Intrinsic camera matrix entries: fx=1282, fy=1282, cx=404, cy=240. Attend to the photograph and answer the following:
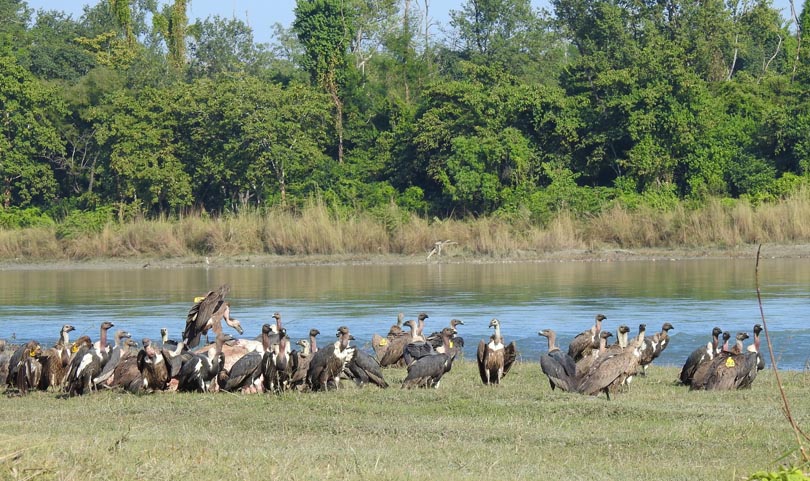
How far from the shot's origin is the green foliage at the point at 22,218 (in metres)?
50.1

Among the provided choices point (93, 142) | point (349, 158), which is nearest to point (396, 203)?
point (349, 158)

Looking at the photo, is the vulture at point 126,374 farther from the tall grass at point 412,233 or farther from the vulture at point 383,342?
the tall grass at point 412,233

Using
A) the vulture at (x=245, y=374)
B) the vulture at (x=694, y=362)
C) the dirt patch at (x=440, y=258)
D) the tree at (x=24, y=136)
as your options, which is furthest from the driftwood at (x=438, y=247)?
the vulture at (x=245, y=374)

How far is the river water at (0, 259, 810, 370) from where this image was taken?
878 inches

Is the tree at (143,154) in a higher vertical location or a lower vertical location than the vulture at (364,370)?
higher

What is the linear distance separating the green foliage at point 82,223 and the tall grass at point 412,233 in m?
0.30

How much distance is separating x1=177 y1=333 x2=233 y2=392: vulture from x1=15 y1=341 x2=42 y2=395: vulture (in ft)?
5.86

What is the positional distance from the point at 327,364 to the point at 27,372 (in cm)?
342

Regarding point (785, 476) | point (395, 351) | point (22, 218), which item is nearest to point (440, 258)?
point (22, 218)

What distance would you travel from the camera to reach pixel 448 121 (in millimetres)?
48719

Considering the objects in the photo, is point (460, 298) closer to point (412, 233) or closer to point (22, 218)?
point (412, 233)

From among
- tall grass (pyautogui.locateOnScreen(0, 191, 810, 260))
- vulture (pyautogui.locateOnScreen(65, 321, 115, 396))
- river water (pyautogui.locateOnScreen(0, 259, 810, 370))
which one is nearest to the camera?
vulture (pyautogui.locateOnScreen(65, 321, 115, 396))

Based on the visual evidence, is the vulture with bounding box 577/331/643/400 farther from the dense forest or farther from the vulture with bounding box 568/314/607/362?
the dense forest

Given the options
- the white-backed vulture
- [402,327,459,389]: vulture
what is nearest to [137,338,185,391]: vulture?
[402,327,459,389]: vulture
